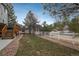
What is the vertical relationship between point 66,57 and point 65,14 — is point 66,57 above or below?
below

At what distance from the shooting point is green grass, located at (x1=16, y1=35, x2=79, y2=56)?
377 cm

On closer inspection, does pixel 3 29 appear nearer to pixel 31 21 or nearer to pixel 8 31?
pixel 8 31

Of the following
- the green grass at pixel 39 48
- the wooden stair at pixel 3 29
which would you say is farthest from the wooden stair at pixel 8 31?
the green grass at pixel 39 48

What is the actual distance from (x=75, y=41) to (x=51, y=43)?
1.03ft

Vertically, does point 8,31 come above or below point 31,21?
below

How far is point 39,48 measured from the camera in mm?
3814

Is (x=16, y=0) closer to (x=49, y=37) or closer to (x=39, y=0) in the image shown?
(x=39, y=0)

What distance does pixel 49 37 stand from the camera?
3.91 metres

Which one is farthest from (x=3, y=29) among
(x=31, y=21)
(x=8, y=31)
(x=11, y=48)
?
(x=31, y=21)

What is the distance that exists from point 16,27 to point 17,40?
0.57ft

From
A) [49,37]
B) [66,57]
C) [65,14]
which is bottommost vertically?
[66,57]

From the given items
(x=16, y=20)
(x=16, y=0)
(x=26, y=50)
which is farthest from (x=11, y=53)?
(x=16, y=0)

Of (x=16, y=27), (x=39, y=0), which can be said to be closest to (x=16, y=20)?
(x=16, y=27)

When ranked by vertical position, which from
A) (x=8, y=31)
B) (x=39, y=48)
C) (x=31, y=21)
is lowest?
(x=39, y=48)
